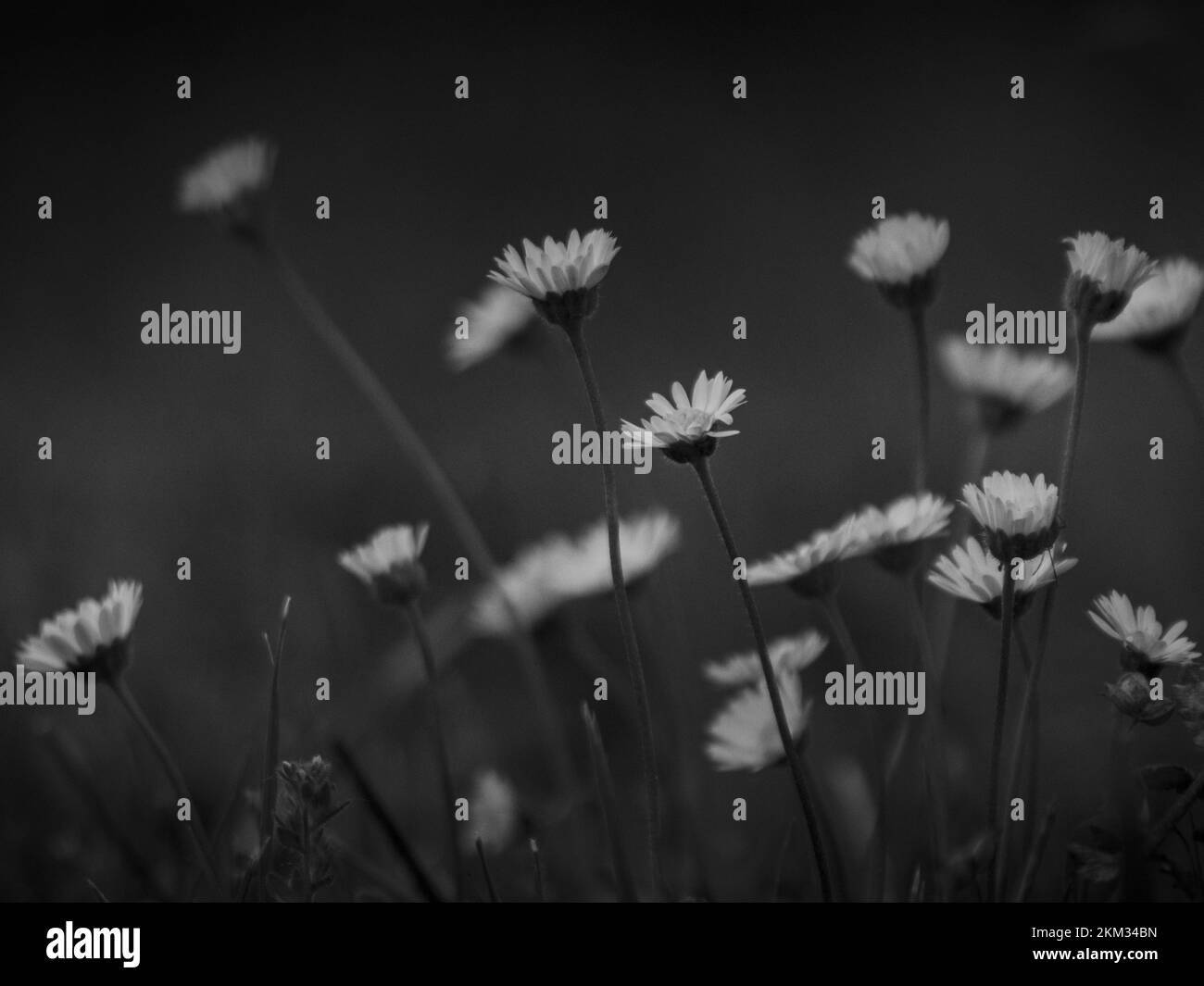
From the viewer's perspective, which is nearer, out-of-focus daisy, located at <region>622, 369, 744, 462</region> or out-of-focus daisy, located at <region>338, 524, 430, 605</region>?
out-of-focus daisy, located at <region>622, 369, 744, 462</region>

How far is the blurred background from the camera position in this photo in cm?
89

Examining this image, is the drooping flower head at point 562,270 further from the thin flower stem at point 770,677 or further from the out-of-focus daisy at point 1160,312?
the out-of-focus daisy at point 1160,312

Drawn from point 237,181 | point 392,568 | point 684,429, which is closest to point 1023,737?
point 684,429

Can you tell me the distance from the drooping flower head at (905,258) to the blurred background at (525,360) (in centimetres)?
23

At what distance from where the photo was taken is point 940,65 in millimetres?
921

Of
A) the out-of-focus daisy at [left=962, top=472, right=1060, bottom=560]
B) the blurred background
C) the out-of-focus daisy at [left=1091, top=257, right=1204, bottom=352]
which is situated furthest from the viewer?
the blurred background

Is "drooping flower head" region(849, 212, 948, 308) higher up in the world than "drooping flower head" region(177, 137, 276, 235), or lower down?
lower down

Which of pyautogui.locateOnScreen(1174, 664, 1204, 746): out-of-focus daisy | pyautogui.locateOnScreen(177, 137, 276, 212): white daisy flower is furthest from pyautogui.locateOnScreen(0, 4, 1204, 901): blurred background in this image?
pyautogui.locateOnScreen(1174, 664, 1204, 746): out-of-focus daisy

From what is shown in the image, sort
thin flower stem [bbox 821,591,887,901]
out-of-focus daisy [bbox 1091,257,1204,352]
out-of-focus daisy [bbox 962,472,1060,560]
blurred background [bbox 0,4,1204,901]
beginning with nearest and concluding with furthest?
out-of-focus daisy [bbox 962,472,1060,560], thin flower stem [bbox 821,591,887,901], out-of-focus daisy [bbox 1091,257,1204,352], blurred background [bbox 0,4,1204,901]

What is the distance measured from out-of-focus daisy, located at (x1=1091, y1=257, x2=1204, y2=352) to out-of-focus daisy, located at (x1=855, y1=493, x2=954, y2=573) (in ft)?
0.65

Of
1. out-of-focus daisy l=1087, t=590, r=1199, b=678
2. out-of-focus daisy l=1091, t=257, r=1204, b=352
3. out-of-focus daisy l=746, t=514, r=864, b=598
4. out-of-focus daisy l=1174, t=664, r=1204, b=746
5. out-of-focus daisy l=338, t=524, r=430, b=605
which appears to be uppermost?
out-of-focus daisy l=1091, t=257, r=1204, b=352

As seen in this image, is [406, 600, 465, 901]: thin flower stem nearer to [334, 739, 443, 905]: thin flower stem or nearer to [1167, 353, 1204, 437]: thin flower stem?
[334, 739, 443, 905]: thin flower stem

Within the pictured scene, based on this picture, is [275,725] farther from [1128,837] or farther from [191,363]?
[191,363]

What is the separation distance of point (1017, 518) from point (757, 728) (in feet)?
0.74
